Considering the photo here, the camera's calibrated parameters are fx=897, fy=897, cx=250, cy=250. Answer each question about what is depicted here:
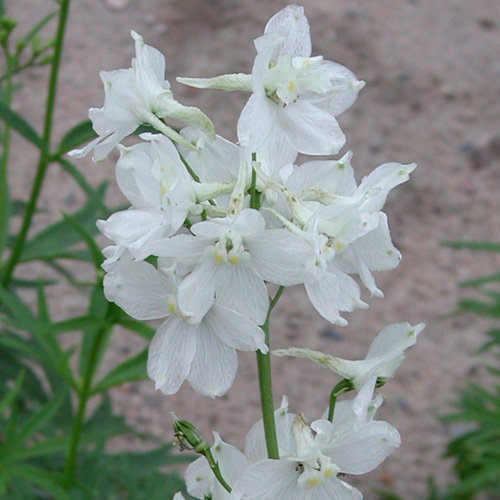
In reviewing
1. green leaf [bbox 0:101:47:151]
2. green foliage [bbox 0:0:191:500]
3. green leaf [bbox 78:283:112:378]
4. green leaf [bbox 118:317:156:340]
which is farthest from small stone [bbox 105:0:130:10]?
green leaf [bbox 118:317:156:340]

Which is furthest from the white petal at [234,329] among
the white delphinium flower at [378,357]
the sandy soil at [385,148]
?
the sandy soil at [385,148]

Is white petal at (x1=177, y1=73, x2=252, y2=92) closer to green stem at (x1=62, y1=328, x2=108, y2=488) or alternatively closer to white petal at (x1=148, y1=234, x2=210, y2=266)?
white petal at (x1=148, y1=234, x2=210, y2=266)

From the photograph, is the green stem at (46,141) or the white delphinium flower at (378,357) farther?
the green stem at (46,141)

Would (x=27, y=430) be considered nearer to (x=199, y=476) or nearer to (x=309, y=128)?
(x=199, y=476)

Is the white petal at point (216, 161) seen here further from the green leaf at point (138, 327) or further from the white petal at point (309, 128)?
the green leaf at point (138, 327)

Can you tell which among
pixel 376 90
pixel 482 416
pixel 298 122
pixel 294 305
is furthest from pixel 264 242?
pixel 376 90

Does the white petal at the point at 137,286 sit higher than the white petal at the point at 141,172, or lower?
lower

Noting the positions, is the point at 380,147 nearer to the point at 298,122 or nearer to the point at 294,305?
the point at 294,305

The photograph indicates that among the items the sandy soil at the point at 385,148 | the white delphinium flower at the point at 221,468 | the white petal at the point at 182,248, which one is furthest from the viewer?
the sandy soil at the point at 385,148
